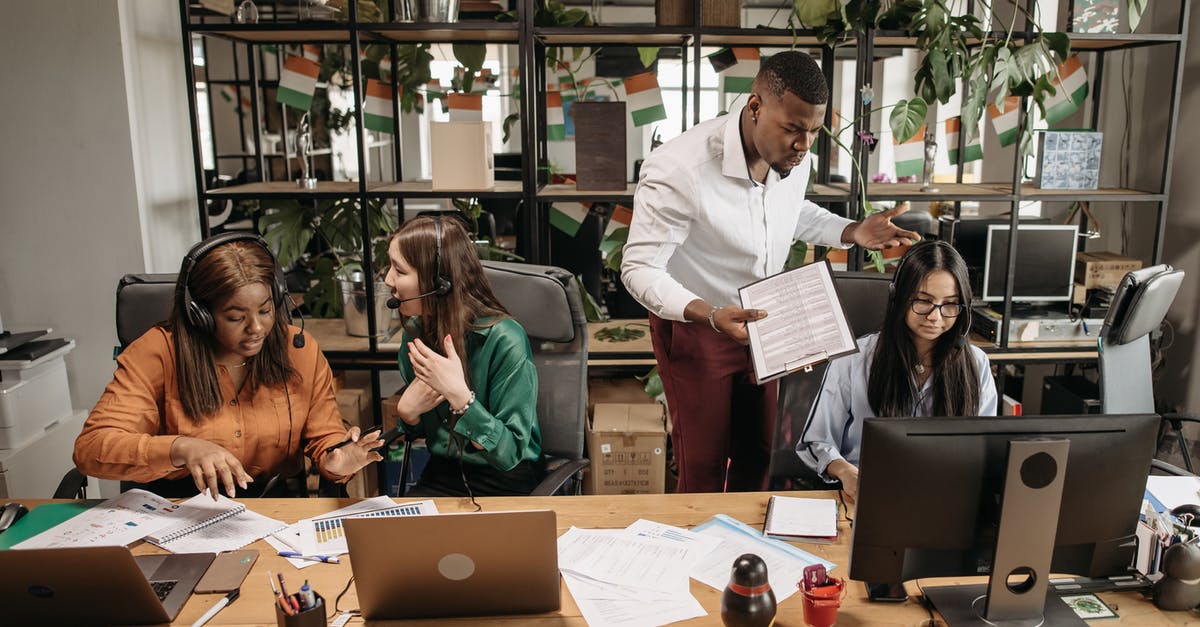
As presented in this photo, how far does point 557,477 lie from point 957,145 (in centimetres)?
253

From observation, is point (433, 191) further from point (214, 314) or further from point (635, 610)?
point (635, 610)

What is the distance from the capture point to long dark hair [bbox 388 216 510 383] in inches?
75.8

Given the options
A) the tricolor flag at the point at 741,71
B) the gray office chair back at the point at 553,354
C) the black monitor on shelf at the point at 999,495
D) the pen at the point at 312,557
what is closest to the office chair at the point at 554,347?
the gray office chair back at the point at 553,354

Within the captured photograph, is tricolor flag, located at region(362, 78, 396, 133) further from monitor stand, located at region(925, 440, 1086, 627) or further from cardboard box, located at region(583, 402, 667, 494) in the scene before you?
monitor stand, located at region(925, 440, 1086, 627)

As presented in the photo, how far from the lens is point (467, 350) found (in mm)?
1965

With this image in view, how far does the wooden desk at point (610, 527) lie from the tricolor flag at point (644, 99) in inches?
68.3

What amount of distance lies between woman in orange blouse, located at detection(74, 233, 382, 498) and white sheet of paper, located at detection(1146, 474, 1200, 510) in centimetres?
158

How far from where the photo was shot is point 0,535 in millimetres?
1594

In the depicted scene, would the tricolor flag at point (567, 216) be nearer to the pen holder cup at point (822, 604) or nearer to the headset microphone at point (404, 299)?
the headset microphone at point (404, 299)

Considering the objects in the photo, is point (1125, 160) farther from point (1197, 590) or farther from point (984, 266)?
point (1197, 590)

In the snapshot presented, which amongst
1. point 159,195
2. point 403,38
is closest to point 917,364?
point 403,38

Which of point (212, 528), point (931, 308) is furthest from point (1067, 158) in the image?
point (212, 528)

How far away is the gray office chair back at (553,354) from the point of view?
205cm

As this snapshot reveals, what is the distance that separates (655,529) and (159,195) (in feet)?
7.50
